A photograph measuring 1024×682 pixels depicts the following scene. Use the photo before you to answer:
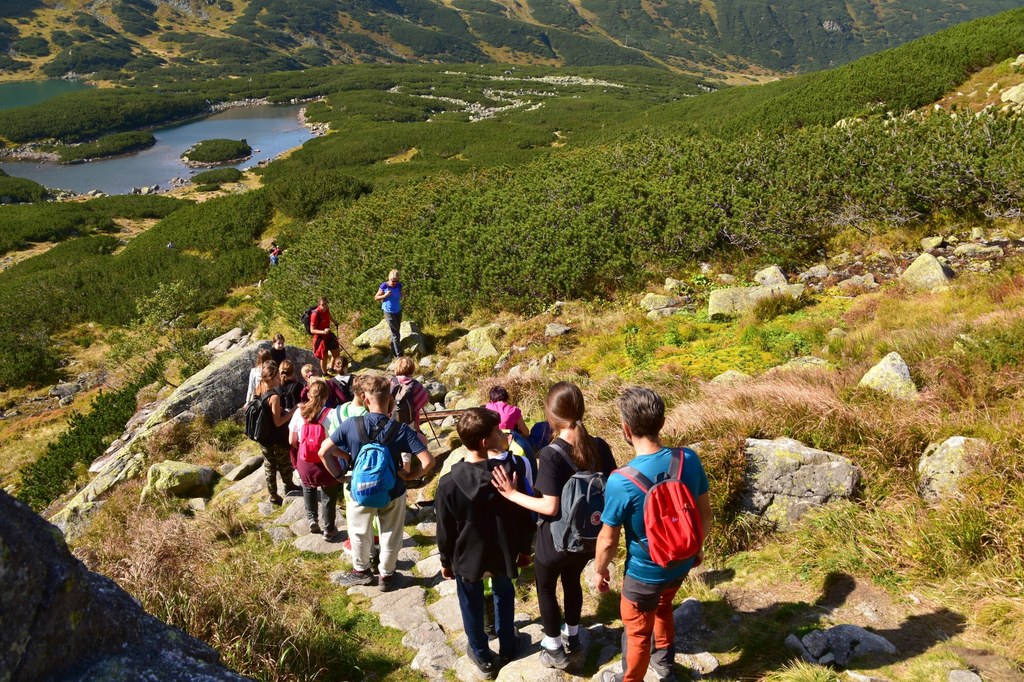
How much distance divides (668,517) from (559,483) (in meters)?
0.70

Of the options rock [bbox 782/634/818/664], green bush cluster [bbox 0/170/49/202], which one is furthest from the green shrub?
rock [bbox 782/634/818/664]

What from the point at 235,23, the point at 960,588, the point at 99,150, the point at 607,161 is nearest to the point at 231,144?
the point at 99,150

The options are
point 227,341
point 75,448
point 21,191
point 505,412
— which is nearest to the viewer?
point 505,412

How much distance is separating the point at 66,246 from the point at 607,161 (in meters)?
27.6

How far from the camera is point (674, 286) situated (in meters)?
10.9

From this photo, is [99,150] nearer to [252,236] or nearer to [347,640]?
[252,236]

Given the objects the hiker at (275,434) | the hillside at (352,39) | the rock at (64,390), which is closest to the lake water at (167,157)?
the rock at (64,390)

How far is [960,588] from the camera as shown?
3.54m

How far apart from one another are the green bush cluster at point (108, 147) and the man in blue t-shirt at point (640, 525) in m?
73.0

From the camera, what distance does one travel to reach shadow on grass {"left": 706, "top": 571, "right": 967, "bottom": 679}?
3334 mm

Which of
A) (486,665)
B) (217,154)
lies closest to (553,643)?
(486,665)

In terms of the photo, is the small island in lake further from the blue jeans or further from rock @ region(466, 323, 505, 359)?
the blue jeans

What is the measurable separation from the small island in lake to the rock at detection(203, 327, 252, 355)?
47.2 metres

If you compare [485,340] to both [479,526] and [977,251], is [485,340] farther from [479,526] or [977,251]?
[977,251]
